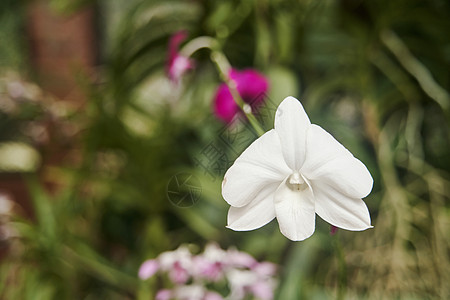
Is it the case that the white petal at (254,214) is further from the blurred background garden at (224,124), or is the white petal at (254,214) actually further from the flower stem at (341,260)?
the blurred background garden at (224,124)

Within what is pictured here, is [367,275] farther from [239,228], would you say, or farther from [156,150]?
[239,228]

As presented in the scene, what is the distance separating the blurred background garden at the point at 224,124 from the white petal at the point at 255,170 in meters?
0.30

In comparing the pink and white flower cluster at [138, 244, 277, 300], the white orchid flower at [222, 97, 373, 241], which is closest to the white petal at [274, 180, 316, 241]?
the white orchid flower at [222, 97, 373, 241]

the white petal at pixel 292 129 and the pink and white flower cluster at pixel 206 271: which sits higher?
the white petal at pixel 292 129

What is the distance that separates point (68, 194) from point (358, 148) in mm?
Answer: 406

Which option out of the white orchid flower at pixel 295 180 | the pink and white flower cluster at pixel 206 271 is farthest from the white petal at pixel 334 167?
the pink and white flower cluster at pixel 206 271

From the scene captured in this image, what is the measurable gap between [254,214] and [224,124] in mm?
342

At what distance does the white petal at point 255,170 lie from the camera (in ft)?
0.62

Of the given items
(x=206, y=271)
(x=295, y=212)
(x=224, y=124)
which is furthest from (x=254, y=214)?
(x=224, y=124)

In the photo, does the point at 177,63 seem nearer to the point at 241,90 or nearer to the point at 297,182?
the point at 241,90

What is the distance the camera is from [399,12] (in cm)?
60

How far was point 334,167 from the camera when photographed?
0.19m

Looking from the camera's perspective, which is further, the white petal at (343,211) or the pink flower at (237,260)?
the pink flower at (237,260)

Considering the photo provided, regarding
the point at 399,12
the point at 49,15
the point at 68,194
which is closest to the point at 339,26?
the point at 399,12
